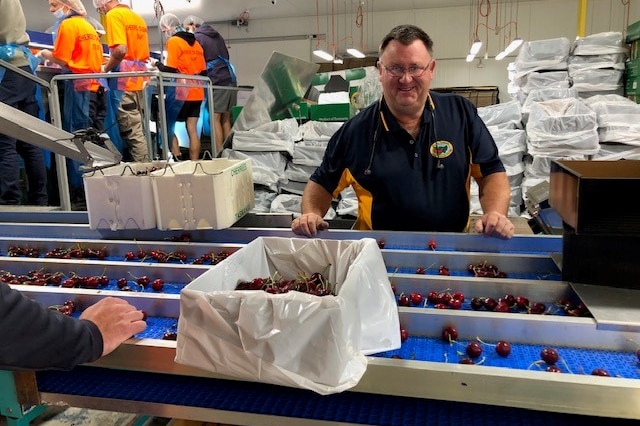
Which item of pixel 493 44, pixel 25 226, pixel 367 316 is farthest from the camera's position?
pixel 493 44

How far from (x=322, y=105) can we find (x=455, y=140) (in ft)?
12.1

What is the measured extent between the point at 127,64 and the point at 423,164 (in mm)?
Answer: 4948

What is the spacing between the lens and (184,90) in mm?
6098

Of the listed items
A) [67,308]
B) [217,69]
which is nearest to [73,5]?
[217,69]

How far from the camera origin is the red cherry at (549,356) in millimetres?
1237

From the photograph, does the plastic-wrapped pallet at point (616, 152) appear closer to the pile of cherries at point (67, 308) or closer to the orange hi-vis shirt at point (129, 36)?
the orange hi-vis shirt at point (129, 36)

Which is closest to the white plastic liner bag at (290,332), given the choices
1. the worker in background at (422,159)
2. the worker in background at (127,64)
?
the worker in background at (422,159)

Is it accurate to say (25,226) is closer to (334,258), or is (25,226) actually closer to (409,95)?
(334,258)

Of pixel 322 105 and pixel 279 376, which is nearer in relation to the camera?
pixel 279 376

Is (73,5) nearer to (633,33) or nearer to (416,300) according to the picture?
(416,300)

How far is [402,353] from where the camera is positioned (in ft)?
4.33

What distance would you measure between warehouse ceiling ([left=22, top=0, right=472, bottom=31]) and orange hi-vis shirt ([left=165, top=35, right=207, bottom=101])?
6.75m

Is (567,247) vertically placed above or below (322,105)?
below

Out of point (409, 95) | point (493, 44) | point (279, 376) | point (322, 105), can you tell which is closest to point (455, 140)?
point (409, 95)
